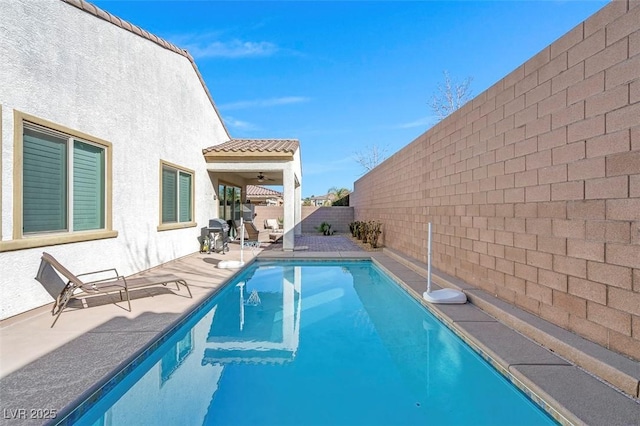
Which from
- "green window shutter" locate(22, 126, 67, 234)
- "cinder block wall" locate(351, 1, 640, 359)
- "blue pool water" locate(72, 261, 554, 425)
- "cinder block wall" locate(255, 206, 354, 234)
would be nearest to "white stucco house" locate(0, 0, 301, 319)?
"green window shutter" locate(22, 126, 67, 234)

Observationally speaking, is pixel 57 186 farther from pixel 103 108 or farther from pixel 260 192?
pixel 260 192

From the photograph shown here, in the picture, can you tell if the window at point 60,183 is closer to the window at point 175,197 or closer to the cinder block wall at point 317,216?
the window at point 175,197

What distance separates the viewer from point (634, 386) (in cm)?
274

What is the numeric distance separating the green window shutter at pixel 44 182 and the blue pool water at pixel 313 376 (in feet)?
9.85

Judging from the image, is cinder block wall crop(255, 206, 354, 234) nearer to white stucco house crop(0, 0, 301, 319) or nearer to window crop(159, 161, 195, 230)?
window crop(159, 161, 195, 230)

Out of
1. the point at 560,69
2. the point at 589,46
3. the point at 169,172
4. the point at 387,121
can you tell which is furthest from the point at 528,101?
the point at 387,121

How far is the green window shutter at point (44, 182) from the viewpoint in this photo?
4.93 metres

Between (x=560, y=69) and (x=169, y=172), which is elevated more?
(x=560, y=69)

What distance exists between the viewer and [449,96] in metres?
27.8

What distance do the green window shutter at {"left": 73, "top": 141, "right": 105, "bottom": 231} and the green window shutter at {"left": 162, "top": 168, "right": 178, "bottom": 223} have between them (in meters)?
2.64

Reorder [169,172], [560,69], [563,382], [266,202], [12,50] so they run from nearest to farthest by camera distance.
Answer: [563,382] < [560,69] < [12,50] < [169,172] < [266,202]

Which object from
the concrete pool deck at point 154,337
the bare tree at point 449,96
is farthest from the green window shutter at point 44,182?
the bare tree at point 449,96

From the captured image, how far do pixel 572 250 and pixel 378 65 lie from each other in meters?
16.6

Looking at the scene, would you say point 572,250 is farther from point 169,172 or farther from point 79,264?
point 169,172
